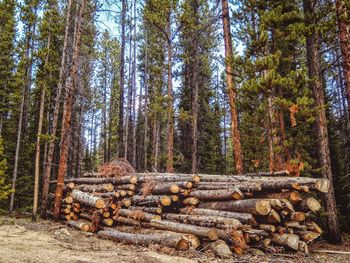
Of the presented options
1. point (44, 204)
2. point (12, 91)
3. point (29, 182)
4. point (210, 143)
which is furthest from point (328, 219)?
point (12, 91)

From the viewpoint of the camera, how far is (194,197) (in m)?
9.10

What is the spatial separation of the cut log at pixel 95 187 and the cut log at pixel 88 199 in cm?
31

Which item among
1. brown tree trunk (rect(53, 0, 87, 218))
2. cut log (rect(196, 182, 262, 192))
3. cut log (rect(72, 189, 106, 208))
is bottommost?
cut log (rect(72, 189, 106, 208))

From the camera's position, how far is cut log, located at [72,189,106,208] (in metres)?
10.4

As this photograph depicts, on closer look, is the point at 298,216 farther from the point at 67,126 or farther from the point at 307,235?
the point at 67,126

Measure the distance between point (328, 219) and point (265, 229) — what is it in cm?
434

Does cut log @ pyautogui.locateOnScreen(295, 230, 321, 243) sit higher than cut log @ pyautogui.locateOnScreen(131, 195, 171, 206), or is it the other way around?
cut log @ pyautogui.locateOnScreen(131, 195, 171, 206)

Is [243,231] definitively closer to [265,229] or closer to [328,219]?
[265,229]

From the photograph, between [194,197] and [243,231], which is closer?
[243,231]

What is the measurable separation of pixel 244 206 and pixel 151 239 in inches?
102

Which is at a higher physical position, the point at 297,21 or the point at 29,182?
the point at 297,21

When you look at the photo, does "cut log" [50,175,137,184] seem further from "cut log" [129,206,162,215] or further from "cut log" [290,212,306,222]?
"cut log" [290,212,306,222]

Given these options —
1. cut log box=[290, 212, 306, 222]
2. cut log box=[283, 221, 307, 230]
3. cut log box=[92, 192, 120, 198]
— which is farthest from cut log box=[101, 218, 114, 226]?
cut log box=[290, 212, 306, 222]

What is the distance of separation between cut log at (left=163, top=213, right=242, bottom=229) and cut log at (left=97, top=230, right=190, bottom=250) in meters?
0.82
